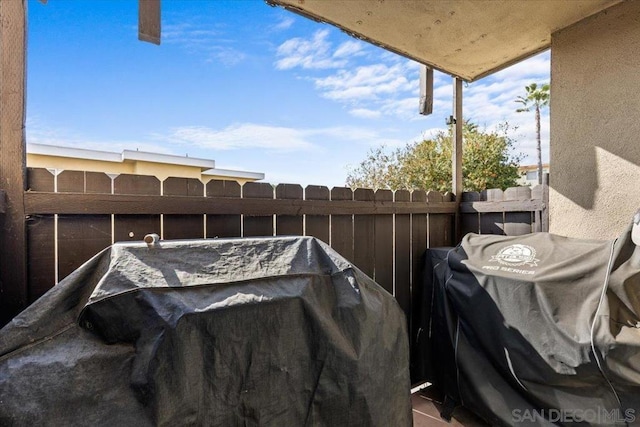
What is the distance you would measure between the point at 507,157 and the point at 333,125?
478 centimetres

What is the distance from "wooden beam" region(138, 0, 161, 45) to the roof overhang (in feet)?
2.25

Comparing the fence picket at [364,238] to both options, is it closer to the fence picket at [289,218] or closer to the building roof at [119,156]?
the fence picket at [289,218]

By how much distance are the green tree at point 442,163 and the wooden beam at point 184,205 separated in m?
5.59

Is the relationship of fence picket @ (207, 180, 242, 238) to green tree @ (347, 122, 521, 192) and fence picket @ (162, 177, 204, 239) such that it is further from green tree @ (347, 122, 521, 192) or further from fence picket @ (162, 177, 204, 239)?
green tree @ (347, 122, 521, 192)

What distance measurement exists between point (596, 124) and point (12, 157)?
305 centimetres

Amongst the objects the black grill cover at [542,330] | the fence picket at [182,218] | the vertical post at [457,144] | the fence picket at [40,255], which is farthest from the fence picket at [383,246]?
the fence picket at [40,255]

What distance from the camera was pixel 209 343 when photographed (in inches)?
37.8

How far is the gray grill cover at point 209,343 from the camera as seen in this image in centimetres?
81

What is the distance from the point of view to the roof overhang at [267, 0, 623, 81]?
6.34ft

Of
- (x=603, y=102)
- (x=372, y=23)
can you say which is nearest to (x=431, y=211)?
(x=603, y=102)

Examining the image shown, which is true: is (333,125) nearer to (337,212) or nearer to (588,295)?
(337,212)

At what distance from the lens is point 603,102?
1.96 metres

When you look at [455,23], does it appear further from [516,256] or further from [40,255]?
[40,255]

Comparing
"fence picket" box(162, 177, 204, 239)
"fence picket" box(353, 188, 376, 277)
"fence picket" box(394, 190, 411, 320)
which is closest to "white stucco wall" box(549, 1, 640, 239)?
"fence picket" box(394, 190, 411, 320)
